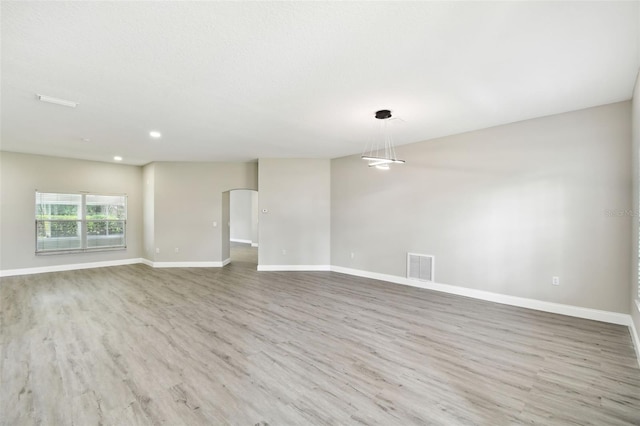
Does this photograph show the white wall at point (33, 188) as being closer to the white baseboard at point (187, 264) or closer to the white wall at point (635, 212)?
the white baseboard at point (187, 264)

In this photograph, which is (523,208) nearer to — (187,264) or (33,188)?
(187,264)

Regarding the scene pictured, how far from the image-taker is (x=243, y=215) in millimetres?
14461

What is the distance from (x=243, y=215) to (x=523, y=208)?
12318 mm

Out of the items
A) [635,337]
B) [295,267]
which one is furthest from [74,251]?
[635,337]

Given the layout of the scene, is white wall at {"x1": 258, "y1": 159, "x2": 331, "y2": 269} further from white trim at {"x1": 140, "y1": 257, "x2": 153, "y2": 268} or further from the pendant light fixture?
white trim at {"x1": 140, "y1": 257, "x2": 153, "y2": 268}

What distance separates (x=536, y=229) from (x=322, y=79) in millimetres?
3914

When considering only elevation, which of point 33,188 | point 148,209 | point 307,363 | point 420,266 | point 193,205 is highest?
point 33,188

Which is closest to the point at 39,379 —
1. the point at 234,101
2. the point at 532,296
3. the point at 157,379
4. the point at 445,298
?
the point at 157,379

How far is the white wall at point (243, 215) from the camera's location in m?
13.9

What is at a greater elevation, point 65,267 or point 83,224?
point 83,224

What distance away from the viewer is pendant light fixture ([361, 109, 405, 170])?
13.4 feet

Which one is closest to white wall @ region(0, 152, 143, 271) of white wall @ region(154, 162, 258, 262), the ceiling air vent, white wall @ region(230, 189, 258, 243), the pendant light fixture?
white wall @ region(154, 162, 258, 262)

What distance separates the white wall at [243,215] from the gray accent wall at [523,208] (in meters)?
→ 8.84

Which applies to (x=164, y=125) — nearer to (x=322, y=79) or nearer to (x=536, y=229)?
(x=322, y=79)
